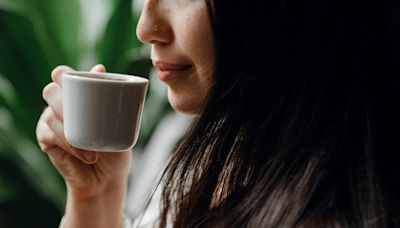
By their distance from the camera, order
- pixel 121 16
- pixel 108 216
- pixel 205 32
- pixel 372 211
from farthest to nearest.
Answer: pixel 121 16
pixel 108 216
pixel 205 32
pixel 372 211

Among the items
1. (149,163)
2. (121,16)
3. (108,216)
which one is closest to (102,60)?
(121,16)

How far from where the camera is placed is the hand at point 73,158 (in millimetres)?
932

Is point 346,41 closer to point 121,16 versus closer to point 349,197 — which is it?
point 349,197

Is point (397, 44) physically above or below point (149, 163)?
above

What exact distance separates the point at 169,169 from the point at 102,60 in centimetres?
86

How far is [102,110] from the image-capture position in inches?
30.3

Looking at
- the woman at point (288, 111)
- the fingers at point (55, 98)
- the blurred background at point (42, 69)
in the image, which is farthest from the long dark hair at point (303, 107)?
the blurred background at point (42, 69)

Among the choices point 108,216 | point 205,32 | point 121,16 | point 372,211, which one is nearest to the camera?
point 372,211

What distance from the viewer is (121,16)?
156cm

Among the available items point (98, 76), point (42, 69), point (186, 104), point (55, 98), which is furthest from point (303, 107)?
point (42, 69)

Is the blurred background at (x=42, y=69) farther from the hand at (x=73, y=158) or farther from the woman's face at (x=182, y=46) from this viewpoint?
the woman's face at (x=182, y=46)

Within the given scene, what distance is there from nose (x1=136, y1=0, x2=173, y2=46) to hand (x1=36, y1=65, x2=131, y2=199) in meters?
0.18

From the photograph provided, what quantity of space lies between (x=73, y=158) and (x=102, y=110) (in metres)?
0.24

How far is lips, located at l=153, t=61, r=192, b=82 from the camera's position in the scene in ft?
2.57
